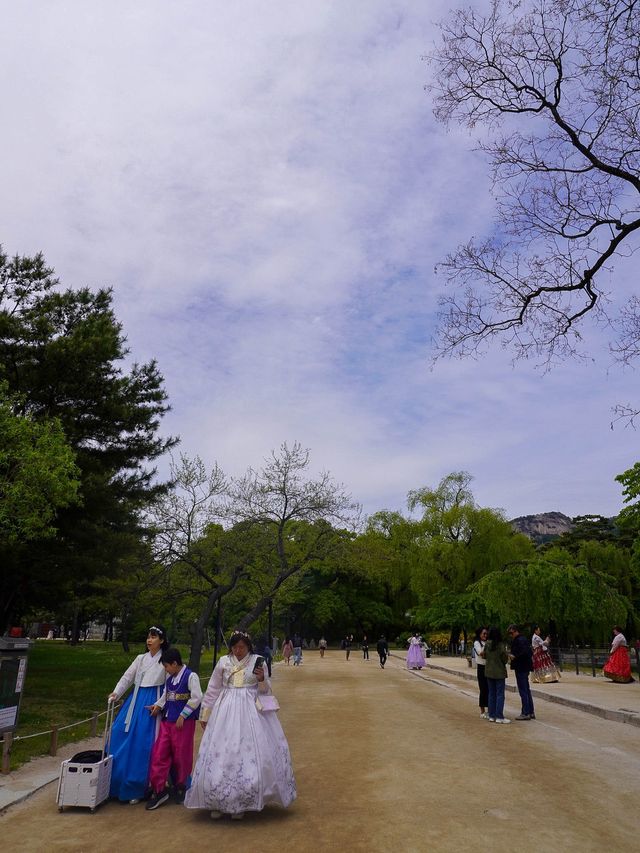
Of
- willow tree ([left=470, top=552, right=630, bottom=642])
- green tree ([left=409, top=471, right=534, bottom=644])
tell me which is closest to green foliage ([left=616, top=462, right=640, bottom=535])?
willow tree ([left=470, top=552, right=630, bottom=642])

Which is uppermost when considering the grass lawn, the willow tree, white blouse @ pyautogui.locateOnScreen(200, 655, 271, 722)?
the willow tree

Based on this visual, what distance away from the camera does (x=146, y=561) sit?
2466cm

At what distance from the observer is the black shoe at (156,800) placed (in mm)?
5969

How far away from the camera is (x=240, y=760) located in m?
5.57

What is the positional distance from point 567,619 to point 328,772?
27024 millimetres

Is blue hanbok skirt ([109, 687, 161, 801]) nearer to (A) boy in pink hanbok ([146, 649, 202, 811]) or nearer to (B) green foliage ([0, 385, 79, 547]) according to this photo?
(A) boy in pink hanbok ([146, 649, 202, 811])

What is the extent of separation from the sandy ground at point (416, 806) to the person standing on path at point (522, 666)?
1432mm

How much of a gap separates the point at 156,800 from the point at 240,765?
1151mm

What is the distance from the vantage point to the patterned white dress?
5508 mm

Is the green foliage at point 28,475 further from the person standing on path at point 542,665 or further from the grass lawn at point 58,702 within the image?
the person standing on path at point 542,665

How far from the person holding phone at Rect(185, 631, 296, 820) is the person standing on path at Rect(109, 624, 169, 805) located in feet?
1.93

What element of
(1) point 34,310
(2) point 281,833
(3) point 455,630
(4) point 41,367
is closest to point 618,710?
(2) point 281,833

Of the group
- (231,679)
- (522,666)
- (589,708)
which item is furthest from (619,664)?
(231,679)

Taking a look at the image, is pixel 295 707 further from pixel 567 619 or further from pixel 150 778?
pixel 567 619
